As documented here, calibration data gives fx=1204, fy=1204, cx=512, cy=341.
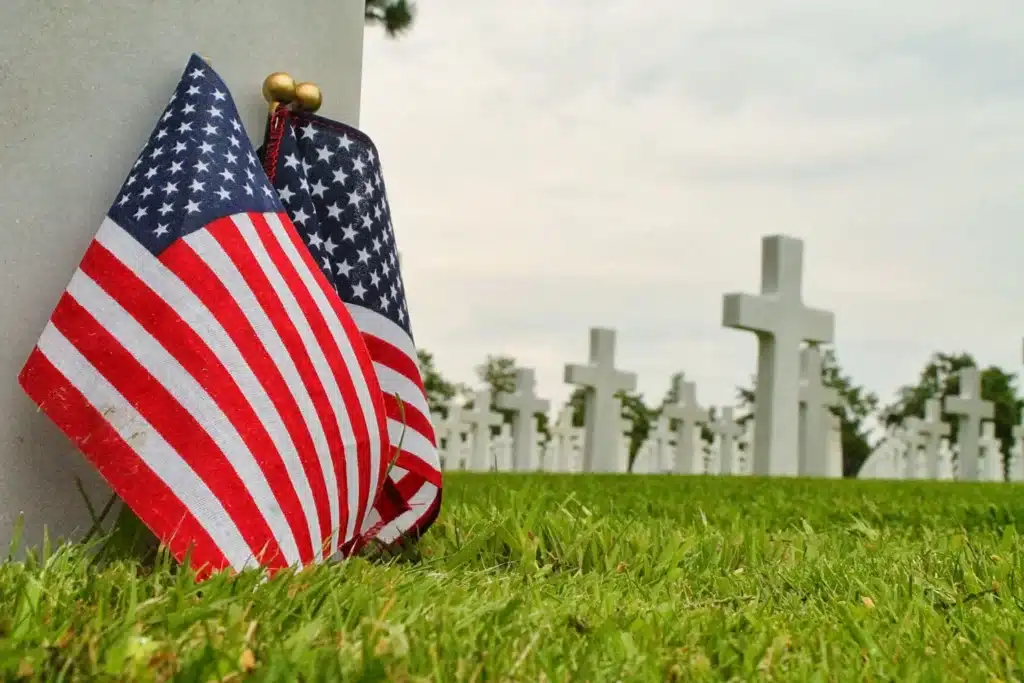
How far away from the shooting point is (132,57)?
102 inches

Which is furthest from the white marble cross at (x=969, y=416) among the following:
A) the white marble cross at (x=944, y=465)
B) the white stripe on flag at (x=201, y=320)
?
the white stripe on flag at (x=201, y=320)

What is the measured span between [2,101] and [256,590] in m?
1.24

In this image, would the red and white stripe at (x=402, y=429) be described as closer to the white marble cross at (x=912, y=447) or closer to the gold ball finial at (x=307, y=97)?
the gold ball finial at (x=307, y=97)

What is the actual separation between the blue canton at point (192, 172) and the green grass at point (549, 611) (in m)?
0.66

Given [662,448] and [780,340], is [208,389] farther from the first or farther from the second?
[662,448]

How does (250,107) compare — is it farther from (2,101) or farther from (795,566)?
(795,566)

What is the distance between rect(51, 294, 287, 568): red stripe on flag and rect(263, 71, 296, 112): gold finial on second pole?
0.76 meters

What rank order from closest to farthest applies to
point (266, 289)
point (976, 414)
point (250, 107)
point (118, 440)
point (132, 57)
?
point (118, 440) → point (266, 289) → point (132, 57) → point (250, 107) → point (976, 414)

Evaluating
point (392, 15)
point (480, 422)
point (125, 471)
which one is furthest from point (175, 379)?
point (480, 422)

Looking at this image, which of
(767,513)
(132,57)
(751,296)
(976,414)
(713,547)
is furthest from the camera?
(976,414)

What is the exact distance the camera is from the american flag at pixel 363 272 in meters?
2.81

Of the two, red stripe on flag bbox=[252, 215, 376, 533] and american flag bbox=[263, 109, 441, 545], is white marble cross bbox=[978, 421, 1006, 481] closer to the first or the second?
american flag bbox=[263, 109, 441, 545]

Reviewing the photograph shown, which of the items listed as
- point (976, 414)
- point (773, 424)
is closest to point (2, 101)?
point (773, 424)

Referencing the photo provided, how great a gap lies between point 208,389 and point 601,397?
11222 mm
